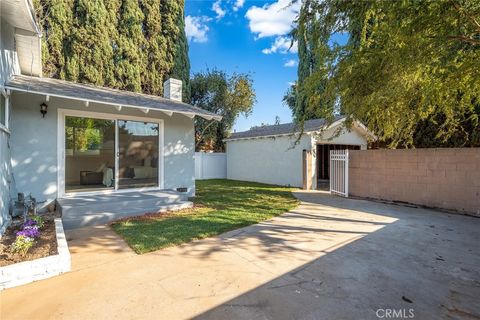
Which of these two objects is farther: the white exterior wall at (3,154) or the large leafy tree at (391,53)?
the white exterior wall at (3,154)

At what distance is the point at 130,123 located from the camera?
26.1 ft

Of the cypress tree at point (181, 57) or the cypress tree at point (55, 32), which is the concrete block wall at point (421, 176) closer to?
the cypress tree at point (181, 57)

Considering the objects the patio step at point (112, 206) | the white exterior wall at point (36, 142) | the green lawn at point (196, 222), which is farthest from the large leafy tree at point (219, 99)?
the white exterior wall at point (36, 142)

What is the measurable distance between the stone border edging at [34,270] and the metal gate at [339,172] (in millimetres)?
9378

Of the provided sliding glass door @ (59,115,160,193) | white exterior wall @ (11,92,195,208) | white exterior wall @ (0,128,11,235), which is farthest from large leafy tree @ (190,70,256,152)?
white exterior wall @ (0,128,11,235)

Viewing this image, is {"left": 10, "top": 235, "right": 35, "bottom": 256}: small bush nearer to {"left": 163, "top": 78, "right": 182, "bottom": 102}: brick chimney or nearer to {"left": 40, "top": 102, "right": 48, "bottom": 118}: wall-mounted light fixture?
{"left": 40, "top": 102, "right": 48, "bottom": 118}: wall-mounted light fixture

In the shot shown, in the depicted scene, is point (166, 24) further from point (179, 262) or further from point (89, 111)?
point (179, 262)

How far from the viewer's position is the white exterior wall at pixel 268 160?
44.0 ft

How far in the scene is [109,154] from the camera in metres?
7.61

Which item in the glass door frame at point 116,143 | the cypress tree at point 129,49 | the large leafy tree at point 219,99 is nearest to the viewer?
the glass door frame at point 116,143

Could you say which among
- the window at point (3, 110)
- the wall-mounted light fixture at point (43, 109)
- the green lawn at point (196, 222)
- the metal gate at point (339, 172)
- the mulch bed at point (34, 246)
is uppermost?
the wall-mounted light fixture at point (43, 109)

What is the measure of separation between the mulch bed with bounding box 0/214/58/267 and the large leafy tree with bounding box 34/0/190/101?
563 inches

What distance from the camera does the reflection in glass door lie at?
7.78m

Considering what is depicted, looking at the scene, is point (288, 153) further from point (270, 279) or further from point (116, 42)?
point (116, 42)
